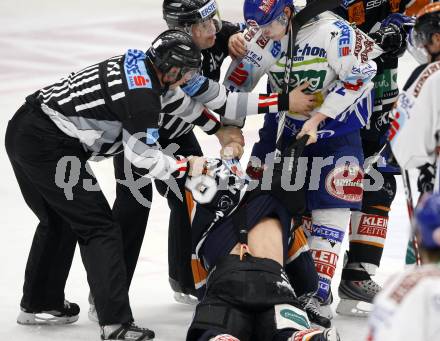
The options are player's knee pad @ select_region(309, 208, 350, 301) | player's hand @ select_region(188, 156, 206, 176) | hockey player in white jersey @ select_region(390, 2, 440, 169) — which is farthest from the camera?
player's knee pad @ select_region(309, 208, 350, 301)

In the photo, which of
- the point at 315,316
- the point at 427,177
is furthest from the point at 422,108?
the point at 315,316

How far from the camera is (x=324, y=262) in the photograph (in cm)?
468

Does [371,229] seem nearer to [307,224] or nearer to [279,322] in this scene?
[307,224]

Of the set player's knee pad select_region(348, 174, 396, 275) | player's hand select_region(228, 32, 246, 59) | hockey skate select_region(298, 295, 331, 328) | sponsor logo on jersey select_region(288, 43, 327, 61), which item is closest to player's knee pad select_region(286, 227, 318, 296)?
hockey skate select_region(298, 295, 331, 328)

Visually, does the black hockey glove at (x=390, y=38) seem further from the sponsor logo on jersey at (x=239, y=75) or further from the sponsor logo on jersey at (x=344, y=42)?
the sponsor logo on jersey at (x=239, y=75)

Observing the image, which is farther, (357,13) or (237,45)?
(357,13)

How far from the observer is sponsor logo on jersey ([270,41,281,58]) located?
15.4ft

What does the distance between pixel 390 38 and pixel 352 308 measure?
114cm

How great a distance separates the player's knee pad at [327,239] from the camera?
4.68 meters

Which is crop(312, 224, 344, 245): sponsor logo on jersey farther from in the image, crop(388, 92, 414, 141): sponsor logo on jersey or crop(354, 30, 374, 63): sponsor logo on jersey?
crop(388, 92, 414, 141): sponsor logo on jersey

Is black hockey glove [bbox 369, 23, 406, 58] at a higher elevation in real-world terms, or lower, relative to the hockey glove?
lower

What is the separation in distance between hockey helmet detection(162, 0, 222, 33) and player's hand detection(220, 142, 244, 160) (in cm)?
49

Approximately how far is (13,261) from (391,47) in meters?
1.98

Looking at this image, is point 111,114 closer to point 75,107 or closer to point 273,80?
point 75,107
